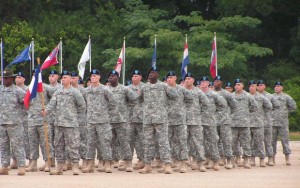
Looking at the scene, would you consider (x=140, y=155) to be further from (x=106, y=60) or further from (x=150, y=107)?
(x=106, y=60)

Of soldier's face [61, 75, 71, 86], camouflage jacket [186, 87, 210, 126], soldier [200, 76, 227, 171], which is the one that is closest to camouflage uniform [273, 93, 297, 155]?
soldier [200, 76, 227, 171]

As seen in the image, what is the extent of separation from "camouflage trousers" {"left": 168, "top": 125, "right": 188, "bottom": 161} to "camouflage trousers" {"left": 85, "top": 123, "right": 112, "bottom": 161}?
1.49 m

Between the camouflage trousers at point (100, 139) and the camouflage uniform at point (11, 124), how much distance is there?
56.7 inches

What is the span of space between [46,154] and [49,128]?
1.80 ft

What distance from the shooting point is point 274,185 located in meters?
17.5

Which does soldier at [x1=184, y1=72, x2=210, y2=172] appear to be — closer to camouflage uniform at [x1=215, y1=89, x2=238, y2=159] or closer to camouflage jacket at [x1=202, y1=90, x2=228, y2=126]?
camouflage jacket at [x1=202, y1=90, x2=228, y2=126]

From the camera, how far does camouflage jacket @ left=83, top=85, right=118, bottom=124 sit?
2000 centimetres

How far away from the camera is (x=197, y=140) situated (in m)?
20.9

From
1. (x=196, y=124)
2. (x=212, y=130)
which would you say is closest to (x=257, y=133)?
(x=212, y=130)

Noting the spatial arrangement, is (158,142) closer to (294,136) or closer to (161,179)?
(161,179)

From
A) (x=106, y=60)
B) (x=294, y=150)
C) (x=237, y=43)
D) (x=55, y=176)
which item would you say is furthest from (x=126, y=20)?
(x=55, y=176)

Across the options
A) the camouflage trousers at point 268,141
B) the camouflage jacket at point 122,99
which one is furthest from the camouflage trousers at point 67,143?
the camouflage trousers at point 268,141

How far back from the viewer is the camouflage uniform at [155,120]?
784 inches

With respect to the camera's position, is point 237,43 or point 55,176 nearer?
point 55,176
